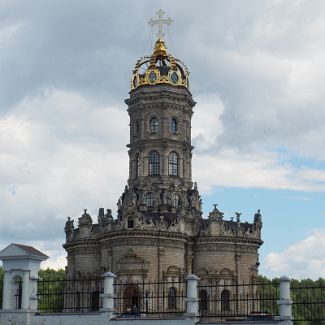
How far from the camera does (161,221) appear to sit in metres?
53.8

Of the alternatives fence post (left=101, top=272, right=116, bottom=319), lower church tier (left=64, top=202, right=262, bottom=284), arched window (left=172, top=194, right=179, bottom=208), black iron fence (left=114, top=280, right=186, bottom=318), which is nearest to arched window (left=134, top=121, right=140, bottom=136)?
arched window (left=172, top=194, right=179, bottom=208)

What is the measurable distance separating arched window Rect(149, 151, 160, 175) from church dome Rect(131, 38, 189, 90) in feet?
20.0

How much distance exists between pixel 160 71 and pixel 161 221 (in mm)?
14513

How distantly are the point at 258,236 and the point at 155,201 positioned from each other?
907 cm

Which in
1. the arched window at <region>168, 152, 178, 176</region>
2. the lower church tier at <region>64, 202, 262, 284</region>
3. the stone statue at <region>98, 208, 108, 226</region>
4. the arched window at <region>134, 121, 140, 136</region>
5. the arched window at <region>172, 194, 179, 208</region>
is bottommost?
the lower church tier at <region>64, 202, 262, 284</region>

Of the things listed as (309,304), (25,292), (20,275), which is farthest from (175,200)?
(25,292)

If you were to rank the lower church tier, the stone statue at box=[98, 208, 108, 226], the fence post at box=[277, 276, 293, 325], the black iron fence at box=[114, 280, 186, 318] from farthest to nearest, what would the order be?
the stone statue at box=[98, 208, 108, 226]
the lower church tier
the black iron fence at box=[114, 280, 186, 318]
the fence post at box=[277, 276, 293, 325]

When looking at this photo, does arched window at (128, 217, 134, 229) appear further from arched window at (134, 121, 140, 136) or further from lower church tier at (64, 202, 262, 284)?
arched window at (134, 121, 140, 136)

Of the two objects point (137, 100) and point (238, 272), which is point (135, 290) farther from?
point (137, 100)

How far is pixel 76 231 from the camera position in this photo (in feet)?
197

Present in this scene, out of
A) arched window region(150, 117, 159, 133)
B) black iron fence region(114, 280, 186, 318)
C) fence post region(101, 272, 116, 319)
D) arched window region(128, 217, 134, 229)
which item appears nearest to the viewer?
fence post region(101, 272, 116, 319)

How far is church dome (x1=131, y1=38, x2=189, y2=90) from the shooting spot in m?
61.1

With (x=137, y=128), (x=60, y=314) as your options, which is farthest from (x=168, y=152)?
(x=60, y=314)

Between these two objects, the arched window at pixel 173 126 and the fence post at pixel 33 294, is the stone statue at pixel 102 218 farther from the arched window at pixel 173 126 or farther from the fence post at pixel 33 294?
the fence post at pixel 33 294
